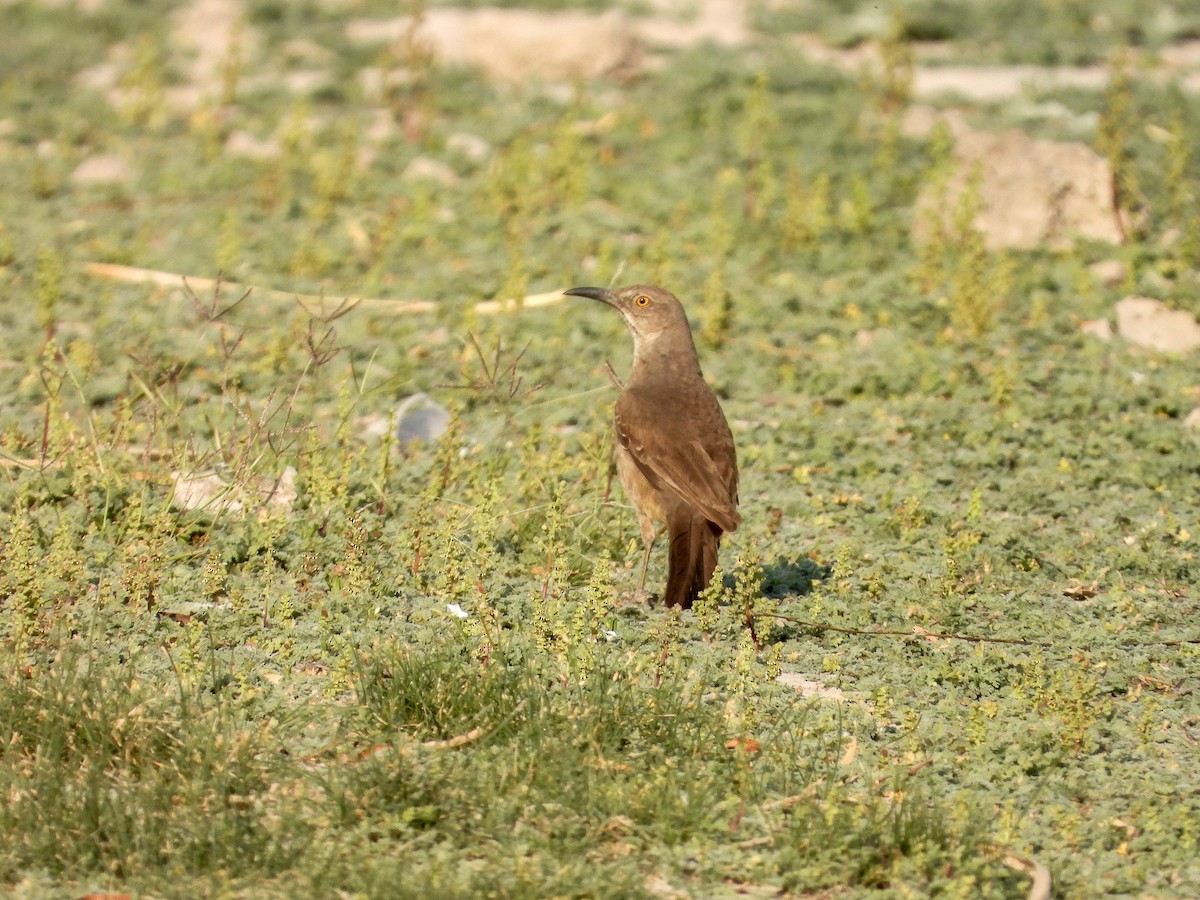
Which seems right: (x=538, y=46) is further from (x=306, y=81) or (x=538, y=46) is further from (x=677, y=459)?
(x=677, y=459)

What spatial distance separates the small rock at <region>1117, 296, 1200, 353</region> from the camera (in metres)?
10.3

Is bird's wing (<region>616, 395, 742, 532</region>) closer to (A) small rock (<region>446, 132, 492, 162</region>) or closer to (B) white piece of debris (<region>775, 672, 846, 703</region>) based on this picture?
(B) white piece of debris (<region>775, 672, 846, 703</region>)

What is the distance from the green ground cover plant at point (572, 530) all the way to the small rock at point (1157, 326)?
12cm

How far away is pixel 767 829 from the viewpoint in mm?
5332

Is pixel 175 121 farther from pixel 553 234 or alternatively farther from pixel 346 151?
pixel 553 234

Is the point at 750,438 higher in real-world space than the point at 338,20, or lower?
lower

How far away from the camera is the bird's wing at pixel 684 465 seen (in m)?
6.90

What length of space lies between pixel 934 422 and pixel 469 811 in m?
4.65

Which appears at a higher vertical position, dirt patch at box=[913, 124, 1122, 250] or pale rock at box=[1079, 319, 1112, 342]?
dirt patch at box=[913, 124, 1122, 250]

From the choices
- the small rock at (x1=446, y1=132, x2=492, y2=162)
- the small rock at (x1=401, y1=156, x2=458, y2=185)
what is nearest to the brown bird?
the small rock at (x1=401, y1=156, x2=458, y2=185)

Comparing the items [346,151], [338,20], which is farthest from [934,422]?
[338,20]

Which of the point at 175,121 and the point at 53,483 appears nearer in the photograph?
the point at 53,483

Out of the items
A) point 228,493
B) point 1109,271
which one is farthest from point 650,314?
point 1109,271

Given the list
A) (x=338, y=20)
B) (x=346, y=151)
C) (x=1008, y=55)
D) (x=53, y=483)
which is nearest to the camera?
(x=53, y=483)
